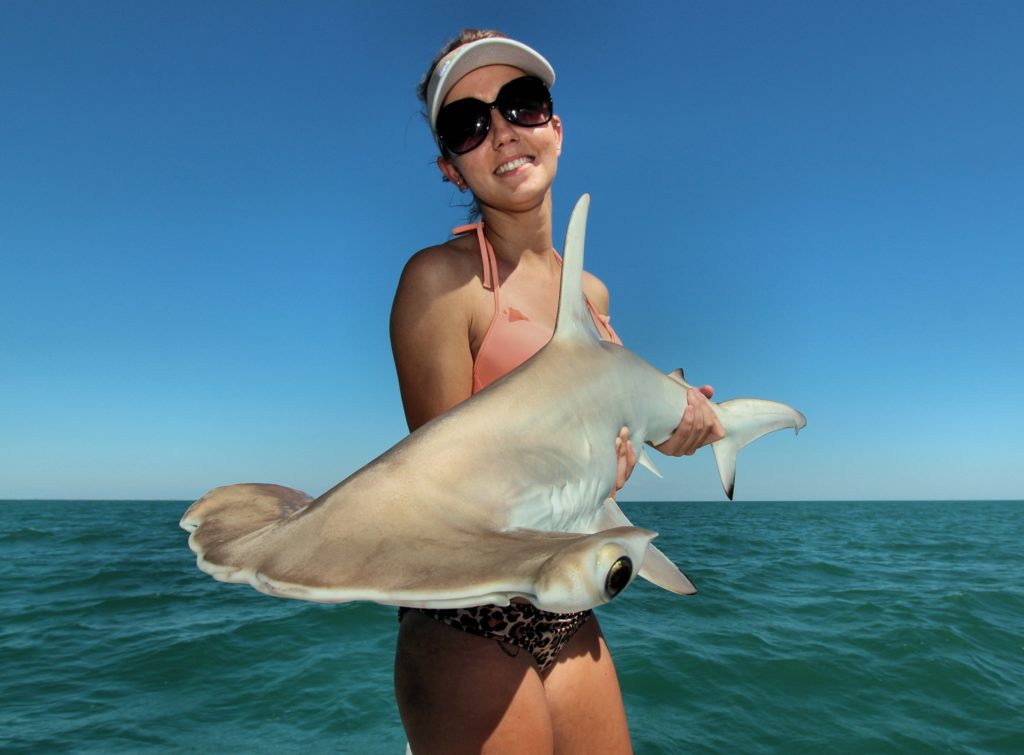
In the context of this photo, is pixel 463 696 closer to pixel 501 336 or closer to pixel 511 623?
pixel 511 623

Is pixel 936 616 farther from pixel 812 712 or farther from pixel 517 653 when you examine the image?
pixel 517 653

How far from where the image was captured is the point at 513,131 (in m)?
2.05

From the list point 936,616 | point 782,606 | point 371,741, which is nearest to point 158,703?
point 371,741

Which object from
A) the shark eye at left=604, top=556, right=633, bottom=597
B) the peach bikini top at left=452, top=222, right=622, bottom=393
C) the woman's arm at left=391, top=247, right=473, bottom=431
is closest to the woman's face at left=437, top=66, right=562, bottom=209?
the peach bikini top at left=452, top=222, right=622, bottom=393

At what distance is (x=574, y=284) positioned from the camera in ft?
5.76

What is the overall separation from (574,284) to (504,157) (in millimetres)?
575

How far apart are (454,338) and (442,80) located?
30.5 inches

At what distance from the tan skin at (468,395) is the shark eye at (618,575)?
3.24 feet

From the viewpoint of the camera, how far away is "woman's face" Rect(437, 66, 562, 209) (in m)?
2.05

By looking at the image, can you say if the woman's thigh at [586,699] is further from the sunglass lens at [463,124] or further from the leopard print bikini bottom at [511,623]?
the sunglass lens at [463,124]

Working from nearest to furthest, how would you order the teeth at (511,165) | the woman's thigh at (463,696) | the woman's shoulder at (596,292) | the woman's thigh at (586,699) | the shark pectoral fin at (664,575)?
1. the woman's thigh at (463,696)
2. the shark pectoral fin at (664,575)
3. the woman's thigh at (586,699)
4. the teeth at (511,165)
5. the woman's shoulder at (596,292)

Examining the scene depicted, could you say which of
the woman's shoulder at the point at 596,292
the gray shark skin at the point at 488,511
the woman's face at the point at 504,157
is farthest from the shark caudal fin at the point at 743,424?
the woman's face at the point at 504,157

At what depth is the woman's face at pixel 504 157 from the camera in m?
2.05

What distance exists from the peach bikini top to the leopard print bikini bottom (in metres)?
0.61
